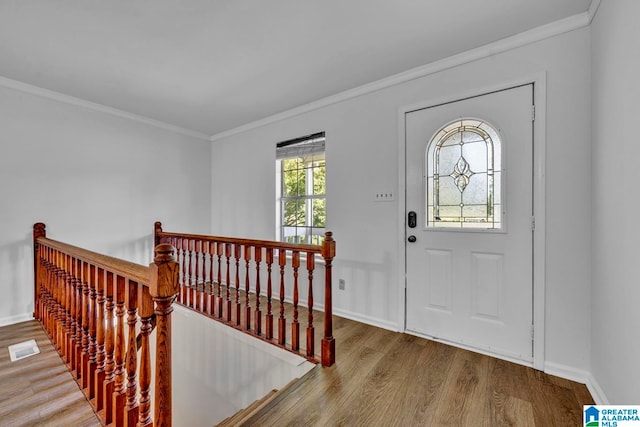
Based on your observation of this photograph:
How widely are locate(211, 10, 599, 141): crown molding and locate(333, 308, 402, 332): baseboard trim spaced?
223cm

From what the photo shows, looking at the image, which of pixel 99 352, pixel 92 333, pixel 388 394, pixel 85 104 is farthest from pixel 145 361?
pixel 85 104

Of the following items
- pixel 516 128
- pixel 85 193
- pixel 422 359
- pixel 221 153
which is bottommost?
pixel 422 359

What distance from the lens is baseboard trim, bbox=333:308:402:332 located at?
264cm

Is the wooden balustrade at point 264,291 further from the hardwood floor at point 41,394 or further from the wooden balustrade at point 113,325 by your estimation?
the hardwood floor at point 41,394

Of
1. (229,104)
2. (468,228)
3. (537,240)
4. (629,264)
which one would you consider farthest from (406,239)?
(229,104)

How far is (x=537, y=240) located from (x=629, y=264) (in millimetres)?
Answer: 685

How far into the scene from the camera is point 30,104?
284 cm

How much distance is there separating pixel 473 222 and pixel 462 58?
132 cm

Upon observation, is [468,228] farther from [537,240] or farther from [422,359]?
[422,359]

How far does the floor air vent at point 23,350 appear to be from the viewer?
2104 millimetres

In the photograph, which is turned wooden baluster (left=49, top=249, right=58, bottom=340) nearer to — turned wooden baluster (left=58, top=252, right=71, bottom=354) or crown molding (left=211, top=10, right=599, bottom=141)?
turned wooden baluster (left=58, top=252, right=71, bottom=354)

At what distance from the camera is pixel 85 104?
3180 mm

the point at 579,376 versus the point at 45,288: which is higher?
the point at 45,288

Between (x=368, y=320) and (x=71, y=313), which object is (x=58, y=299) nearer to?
(x=71, y=313)
